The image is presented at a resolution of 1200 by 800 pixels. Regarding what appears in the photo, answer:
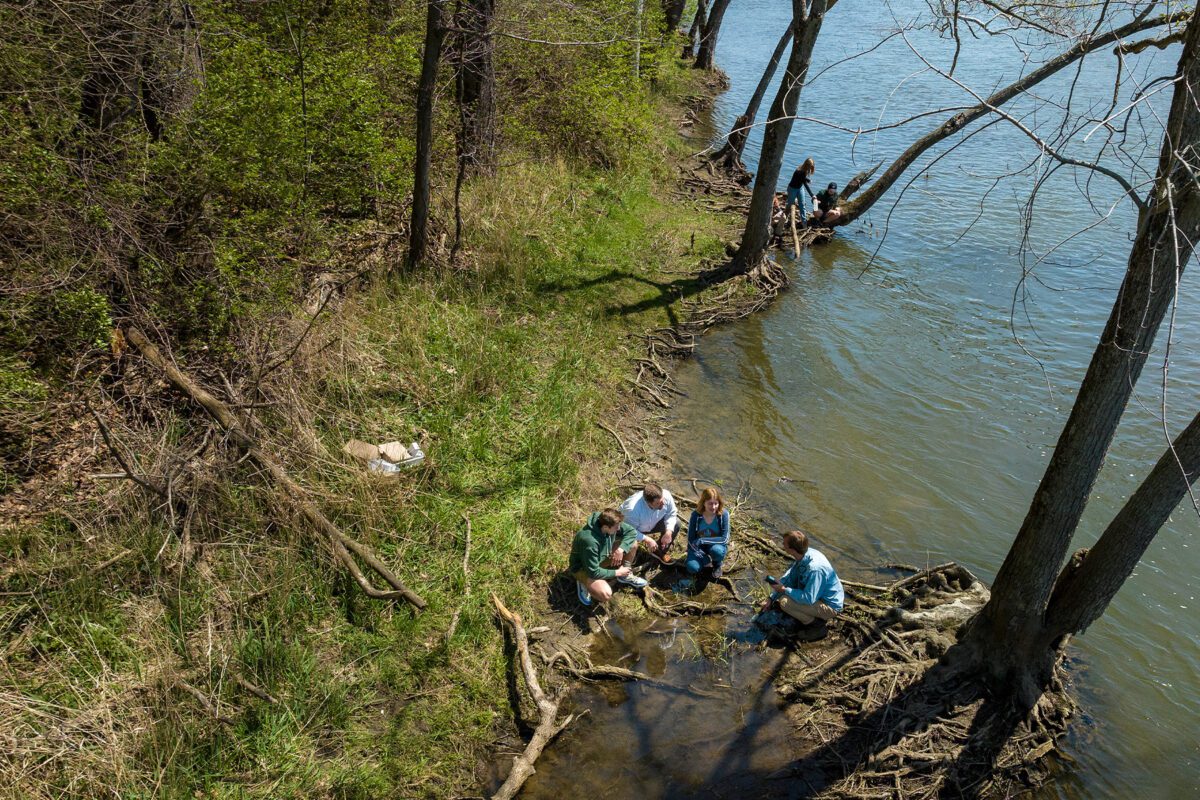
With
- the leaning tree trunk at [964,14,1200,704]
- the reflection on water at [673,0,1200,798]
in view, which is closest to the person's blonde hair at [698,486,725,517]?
the reflection on water at [673,0,1200,798]

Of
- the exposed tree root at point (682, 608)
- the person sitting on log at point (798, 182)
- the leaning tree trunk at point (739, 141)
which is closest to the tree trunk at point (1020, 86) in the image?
the exposed tree root at point (682, 608)

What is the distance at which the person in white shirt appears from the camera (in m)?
7.45

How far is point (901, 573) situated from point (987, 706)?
1.89 m

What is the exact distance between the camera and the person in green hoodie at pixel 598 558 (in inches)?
264

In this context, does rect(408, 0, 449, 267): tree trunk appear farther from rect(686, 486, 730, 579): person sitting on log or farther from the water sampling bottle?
rect(686, 486, 730, 579): person sitting on log

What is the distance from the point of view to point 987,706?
5980mm

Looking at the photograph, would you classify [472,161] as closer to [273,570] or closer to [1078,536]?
[273,570]

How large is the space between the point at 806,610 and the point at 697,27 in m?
29.7

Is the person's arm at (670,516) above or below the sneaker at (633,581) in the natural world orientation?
above

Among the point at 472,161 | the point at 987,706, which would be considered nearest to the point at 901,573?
the point at 987,706

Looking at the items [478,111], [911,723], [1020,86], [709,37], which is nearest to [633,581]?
[911,723]

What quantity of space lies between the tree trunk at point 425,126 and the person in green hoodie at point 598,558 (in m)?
5.09

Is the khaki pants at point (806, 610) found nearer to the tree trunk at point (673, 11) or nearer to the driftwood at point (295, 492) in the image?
the driftwood at point (295, 492)

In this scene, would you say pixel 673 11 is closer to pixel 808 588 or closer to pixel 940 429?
pixel 940 429
